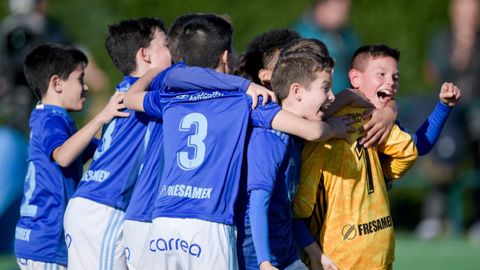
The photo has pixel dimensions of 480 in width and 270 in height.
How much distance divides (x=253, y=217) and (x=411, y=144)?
3.39 feet

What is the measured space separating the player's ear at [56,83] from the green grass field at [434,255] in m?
3.64

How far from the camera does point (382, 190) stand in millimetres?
5578

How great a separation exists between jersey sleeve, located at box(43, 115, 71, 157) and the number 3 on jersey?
3.49ft

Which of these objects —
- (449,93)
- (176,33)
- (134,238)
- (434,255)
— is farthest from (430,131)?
(434,255)

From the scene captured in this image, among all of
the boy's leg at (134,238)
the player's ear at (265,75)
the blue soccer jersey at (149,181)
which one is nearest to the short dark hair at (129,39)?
the blue soccer jersey at (149,181)

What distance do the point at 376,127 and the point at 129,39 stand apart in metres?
1.57

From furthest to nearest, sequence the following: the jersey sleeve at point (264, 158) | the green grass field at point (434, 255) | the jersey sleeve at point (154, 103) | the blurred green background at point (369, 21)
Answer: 1. the blurred green background at point (369, 21)
2. the green grass field at point (434, 255)
3. the jersey sleeve at point (154, 103)
4. the jersey sleeve at point (264, 158)

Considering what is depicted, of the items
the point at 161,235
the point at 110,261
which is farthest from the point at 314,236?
the point at 110,261

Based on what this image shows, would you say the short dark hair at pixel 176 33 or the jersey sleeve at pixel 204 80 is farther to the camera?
the short dark hair at pixel 176 33

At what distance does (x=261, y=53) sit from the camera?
19.4 ft

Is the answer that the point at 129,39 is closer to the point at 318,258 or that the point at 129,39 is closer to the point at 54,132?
the point at 54,132

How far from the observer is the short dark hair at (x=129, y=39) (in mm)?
6207

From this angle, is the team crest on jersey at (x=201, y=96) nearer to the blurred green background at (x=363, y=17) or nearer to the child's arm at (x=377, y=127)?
the child's arm at (x=377, y=127)

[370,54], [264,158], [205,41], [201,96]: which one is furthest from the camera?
[370,54]
